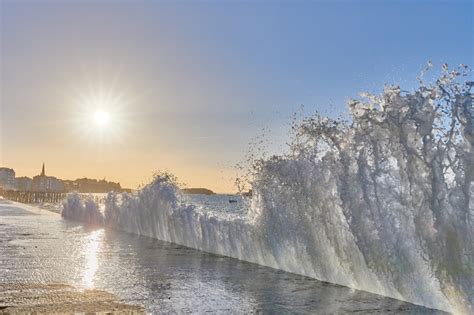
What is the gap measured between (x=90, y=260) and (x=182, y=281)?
5.18m

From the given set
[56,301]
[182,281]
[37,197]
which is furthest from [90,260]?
[37,197]

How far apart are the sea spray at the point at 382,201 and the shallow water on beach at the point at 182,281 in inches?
31.4

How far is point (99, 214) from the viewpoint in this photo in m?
46.2

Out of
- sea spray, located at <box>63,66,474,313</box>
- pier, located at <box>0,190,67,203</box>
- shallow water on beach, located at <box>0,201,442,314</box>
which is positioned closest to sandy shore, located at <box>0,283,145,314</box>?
shallow water on beach, located at <box>0,201,442,314</box>

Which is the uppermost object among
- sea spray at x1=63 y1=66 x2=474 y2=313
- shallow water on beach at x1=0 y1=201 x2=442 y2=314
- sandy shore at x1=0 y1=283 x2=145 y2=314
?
sea spray at x1=63 y1=66 x2=474 y2=313

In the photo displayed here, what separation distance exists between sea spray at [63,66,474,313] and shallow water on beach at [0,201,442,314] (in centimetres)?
80

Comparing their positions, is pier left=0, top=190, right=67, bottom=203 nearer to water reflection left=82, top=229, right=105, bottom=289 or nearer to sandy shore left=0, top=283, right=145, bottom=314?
water reflection left=82, top=229, right=105, bottom=289

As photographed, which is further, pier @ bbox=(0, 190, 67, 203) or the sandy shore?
pier @ bbox=(0, 190, 67, 203)

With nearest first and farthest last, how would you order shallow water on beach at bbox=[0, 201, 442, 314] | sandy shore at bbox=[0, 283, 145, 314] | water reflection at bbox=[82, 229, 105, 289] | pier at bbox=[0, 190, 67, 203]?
sandy shore at bbox=[0, 283, 145, 314], shallow water on beach at bbox=[0, 201, 442, 314], water reflection at bbox=[82, 229, 105, 289], pier at bbox=[0, 190, 67, 203]

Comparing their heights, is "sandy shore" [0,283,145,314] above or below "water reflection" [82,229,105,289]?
below

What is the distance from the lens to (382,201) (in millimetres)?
14945

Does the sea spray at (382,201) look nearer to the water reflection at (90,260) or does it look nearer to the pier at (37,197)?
the water reflection at (90,260)

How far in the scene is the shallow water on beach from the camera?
12734 mm

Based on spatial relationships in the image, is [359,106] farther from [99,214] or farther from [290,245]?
[99,214]
